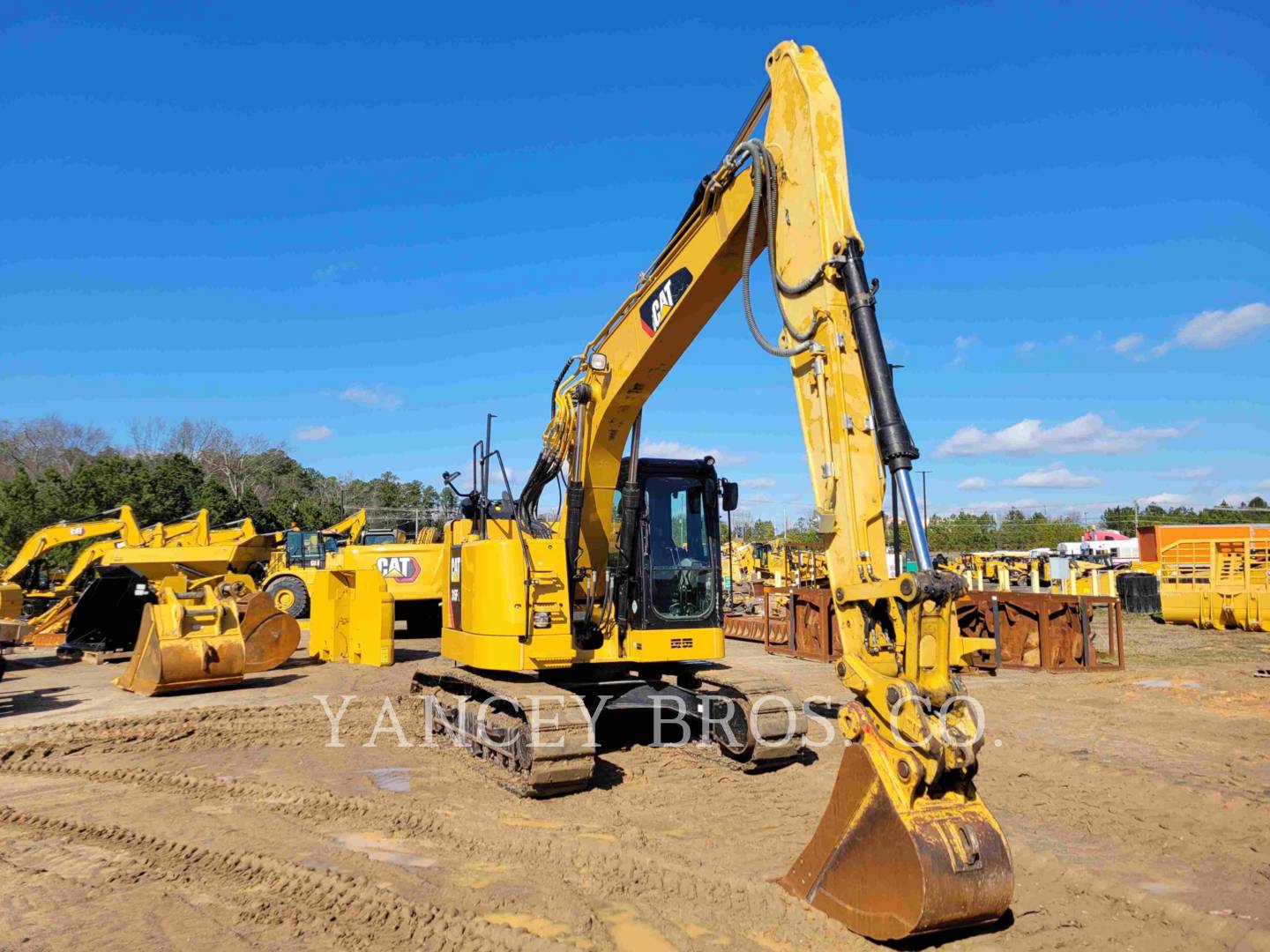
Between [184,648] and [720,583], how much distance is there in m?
8.06

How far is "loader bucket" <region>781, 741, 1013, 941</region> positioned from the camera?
405cm

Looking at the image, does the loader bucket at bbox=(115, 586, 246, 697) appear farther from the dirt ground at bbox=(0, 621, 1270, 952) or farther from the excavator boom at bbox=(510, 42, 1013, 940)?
the excavator boom at bbox=(510, 42, 1013, 940)

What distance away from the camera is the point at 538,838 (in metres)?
6.30

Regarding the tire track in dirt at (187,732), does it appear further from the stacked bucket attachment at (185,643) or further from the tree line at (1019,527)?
the tree line at (1019,527)

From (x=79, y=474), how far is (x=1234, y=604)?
3872 cm

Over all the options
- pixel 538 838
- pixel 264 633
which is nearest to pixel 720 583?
pixel 538 838

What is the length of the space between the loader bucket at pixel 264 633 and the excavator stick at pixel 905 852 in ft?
40.6

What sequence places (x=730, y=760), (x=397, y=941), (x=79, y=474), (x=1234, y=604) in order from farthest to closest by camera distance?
(x=79, y=474) → (x=1234, y=604) → (x=730, y=760) → (x=397, y=941)

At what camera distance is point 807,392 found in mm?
5246

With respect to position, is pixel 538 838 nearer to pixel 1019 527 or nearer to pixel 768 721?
pixel 768 721

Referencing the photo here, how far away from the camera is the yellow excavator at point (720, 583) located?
4.24 m

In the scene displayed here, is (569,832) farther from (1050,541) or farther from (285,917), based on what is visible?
(1050,541)

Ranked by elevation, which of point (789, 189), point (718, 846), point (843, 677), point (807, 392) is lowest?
point (718, 846)

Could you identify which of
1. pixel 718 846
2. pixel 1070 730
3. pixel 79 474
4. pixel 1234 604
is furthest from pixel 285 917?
pixel 79 474
